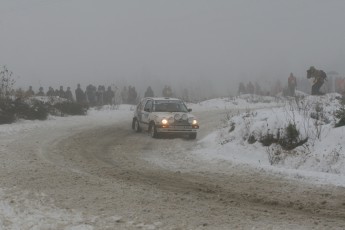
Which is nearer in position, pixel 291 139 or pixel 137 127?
pixel 291 139

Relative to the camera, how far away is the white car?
17109mm

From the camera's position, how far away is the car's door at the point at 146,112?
18270mm

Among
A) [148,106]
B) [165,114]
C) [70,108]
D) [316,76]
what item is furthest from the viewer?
[70,108]

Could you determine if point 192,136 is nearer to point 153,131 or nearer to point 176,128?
point 176,128

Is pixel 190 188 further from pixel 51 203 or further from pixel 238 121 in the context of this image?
pixel 238 121

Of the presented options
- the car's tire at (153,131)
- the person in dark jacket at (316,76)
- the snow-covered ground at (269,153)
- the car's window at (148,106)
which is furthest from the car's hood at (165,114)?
the person in dark jacket at (316,76)

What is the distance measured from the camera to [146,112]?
1848cm

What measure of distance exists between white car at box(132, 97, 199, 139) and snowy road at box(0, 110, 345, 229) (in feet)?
13.3

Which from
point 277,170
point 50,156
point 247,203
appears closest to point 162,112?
point 50,156

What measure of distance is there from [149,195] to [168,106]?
10788 mm

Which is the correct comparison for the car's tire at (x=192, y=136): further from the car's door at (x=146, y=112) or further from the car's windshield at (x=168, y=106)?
the car's door at (x=146, y=112)

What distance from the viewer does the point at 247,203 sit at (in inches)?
288

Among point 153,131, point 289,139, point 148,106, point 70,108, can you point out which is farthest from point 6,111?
point 289,139

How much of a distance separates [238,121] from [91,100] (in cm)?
2371
